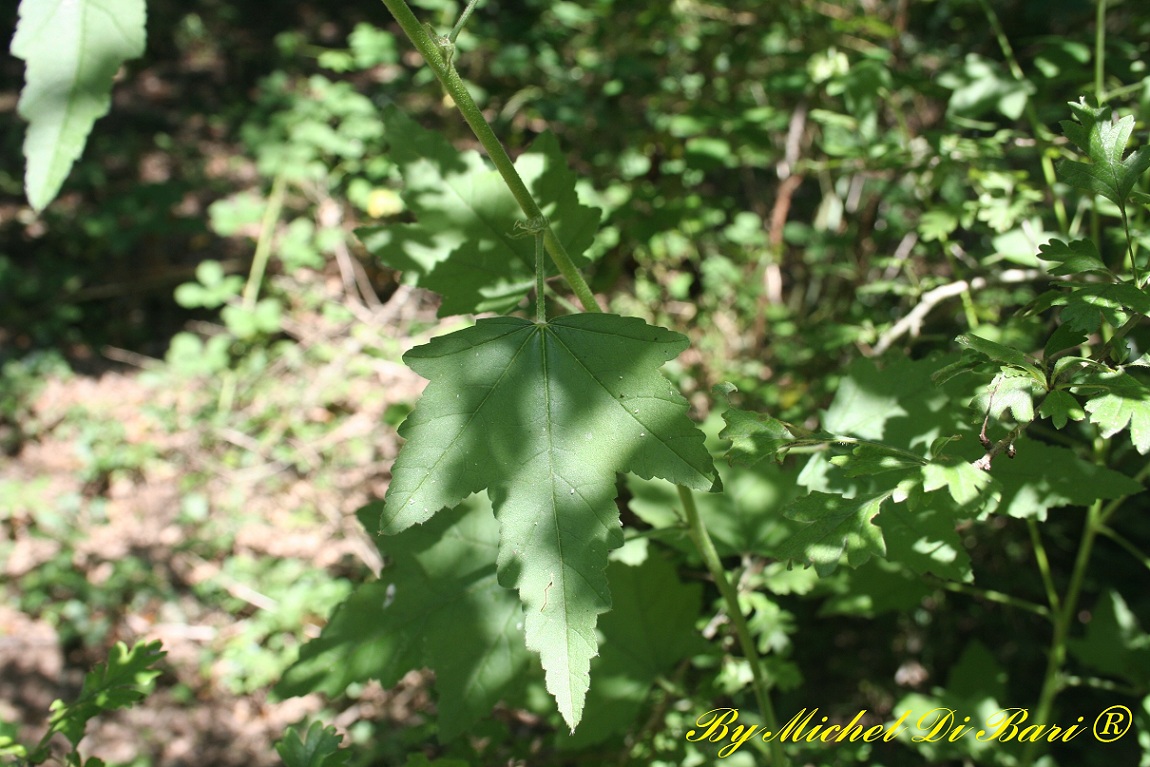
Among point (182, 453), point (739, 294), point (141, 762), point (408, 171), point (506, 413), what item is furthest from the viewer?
point (182, 453)

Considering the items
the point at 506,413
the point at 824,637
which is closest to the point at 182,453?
the point at 824,637

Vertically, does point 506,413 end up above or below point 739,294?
above

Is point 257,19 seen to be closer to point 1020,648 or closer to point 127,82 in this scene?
point 127,82

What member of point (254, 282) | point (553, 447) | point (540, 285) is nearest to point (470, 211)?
point (540, 285)

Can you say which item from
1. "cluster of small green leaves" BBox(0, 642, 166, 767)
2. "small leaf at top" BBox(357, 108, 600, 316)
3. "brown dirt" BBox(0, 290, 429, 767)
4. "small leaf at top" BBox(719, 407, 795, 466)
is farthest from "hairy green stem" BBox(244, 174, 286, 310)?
"small leaf at top" BBox(719, 407, 795, 466)

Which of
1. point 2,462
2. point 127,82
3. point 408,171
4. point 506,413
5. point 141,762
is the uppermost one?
point 408,171

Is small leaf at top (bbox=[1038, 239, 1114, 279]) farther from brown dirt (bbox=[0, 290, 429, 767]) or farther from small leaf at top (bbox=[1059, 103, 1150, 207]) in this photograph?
brown dirt (bbox=[0, 290, 429, 767])

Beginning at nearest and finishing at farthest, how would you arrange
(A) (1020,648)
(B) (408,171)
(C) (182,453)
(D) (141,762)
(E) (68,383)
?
(B) (408,171) → (A) (1020,648) → (D) (141,762) → (C) (182,453) → (E) (68,383)
